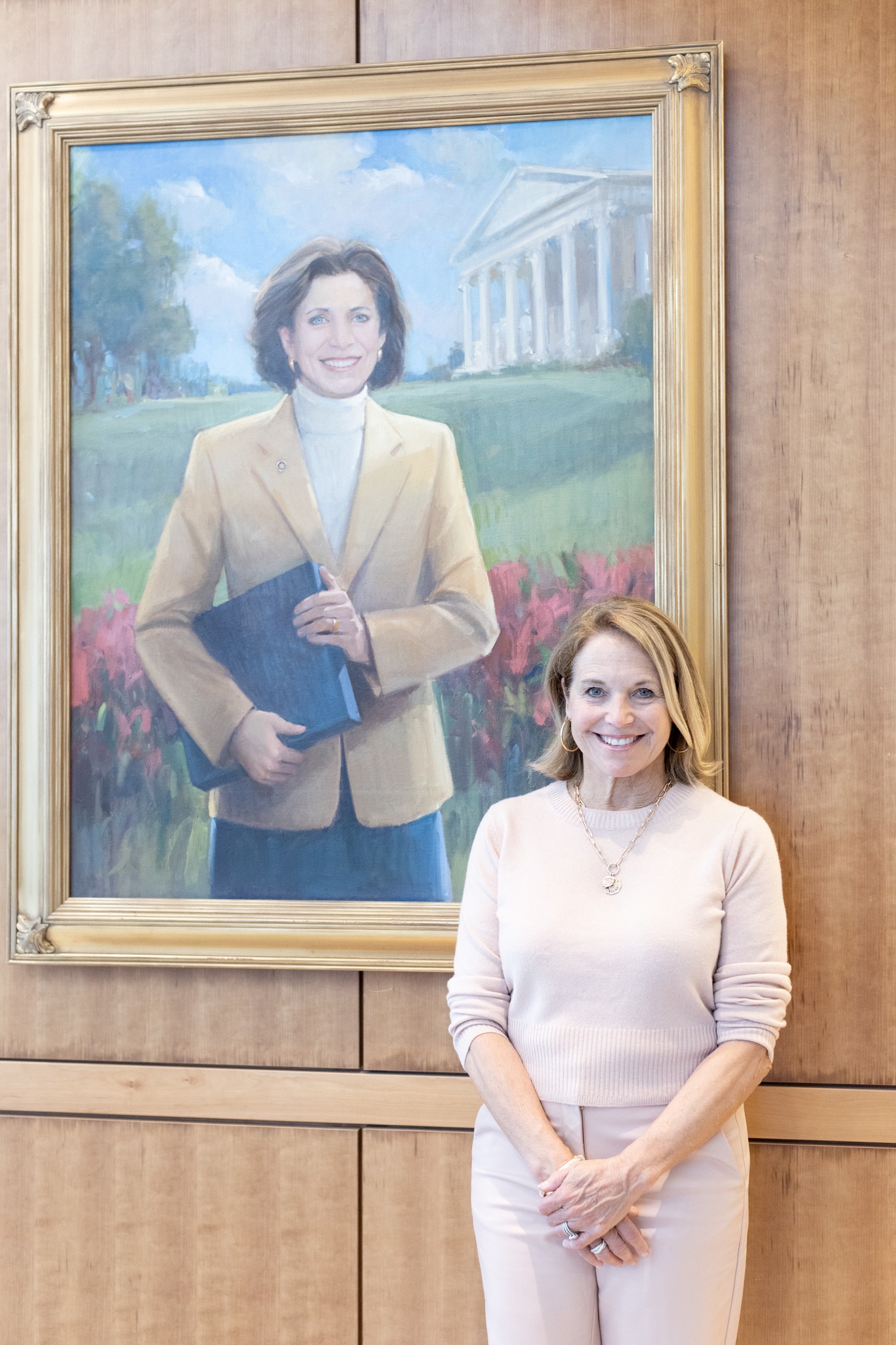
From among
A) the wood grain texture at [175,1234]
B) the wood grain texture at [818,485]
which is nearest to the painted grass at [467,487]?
the wood grain texture at [818,485]

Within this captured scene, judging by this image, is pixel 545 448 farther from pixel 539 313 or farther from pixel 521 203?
pixel 521 203

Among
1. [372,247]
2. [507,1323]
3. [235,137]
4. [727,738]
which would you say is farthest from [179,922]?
[235,137]

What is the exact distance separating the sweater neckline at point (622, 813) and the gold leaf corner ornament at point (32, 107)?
1561 mm

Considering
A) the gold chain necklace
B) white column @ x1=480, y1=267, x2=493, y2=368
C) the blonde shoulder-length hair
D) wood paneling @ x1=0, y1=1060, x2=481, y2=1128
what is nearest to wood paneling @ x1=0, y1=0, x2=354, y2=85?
white column @ x1=480, y1=267, x2=493, y2=368

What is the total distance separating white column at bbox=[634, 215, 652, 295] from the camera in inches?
71.4

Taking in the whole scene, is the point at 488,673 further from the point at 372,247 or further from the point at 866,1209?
the point at 866,1209

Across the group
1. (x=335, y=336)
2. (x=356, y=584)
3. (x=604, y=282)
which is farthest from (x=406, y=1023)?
(x=604, y=282)

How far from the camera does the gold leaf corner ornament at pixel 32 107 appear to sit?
1.94 metres

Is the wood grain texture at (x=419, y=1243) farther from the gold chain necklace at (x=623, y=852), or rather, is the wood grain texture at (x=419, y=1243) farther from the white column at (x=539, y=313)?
the white column at (x=539, y=313)

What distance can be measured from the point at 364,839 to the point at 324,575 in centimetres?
47

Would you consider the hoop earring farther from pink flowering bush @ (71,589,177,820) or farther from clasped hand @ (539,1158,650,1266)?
→ pink flowering bush @ (71,589,177,820)

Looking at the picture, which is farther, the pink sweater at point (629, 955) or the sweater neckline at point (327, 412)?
the sweater neckline at point (327, 412)

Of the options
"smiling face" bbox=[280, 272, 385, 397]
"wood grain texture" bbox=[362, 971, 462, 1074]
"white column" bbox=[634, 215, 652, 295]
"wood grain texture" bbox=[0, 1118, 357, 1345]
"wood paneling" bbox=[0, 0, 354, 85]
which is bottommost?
"wood grain texture" bbox=[0, 1118, 357, 1345]

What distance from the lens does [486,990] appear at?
1.55m
